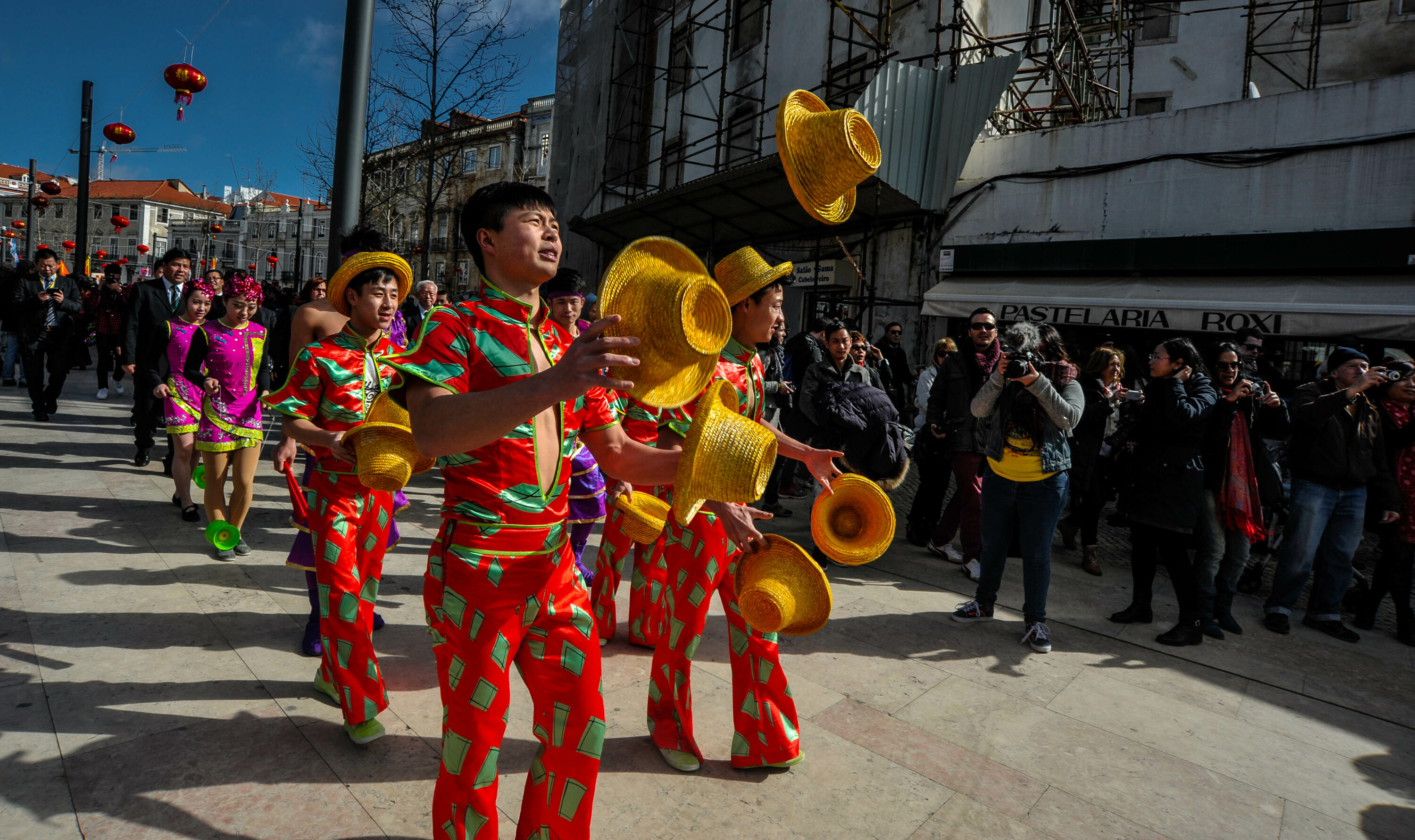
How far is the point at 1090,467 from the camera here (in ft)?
21.7

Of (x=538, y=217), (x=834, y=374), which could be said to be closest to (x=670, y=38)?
(x=834, y=374)

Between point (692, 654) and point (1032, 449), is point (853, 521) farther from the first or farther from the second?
point (1032, 449)

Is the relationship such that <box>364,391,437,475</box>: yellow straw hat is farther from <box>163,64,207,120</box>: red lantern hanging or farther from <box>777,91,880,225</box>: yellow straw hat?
<box>163,64,207,120</box>: red lantern hanging

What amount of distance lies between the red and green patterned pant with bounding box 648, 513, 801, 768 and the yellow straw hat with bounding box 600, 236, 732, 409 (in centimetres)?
128

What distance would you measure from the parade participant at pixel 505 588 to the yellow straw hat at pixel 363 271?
159 centimetres

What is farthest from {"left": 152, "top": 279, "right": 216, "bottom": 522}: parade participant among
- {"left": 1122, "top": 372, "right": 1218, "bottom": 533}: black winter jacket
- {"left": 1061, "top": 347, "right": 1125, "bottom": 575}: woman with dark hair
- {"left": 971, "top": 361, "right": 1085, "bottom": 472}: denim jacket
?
{"left": 1061, "top": 347, "right": 1125, "bottom": 575}: woman with dark hair

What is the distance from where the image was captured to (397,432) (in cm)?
227

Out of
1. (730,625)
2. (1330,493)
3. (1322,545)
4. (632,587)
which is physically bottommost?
(632,587)

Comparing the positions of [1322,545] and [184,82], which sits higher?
[184,82]

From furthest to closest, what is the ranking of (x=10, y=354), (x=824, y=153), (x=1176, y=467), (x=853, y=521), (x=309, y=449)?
(x=10, y=354) → (x=1176, y=467) → (x=309, y=449) → (x=824, y=153) → (x=853, y=521)

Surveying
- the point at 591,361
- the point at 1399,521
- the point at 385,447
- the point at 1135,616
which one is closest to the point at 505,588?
the point at 385,447

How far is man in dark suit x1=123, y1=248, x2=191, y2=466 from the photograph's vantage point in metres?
7.97

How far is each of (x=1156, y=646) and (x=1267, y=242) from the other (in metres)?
6.83

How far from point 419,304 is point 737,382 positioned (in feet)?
22.5
